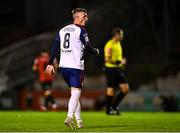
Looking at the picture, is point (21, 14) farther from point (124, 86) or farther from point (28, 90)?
point (124, 86)

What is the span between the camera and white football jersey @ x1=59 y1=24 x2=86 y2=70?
14.6 meters

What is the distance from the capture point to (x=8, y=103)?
3212 cm

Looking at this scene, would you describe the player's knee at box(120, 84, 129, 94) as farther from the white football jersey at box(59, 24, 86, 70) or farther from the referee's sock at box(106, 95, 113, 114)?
the white football jersey at box(59, 24, 86, 70)

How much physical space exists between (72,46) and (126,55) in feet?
67.7

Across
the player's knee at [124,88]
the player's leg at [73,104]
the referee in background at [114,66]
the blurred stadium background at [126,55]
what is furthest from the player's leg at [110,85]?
the player's leg at [73,104]

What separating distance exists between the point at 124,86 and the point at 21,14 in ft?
79.4

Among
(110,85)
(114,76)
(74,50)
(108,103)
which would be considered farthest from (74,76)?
(110,85)

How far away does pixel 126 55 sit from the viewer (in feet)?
115

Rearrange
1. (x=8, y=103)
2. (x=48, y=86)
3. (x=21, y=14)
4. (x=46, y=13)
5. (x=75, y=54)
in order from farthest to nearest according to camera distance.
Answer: (x=21, y=14) → (x=46, y=13) → (x=8, y=103) → (x=48, y=86) → (x=75, y=54)

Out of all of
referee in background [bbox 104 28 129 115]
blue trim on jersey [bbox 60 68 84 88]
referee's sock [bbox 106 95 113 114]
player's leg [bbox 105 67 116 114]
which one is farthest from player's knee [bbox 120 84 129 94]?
blue trim on jersey [bbox 60 68 84 88]

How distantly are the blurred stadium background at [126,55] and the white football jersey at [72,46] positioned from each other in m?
15.3

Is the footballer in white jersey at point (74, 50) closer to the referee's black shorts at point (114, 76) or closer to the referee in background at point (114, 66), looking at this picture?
the referee in background at point (114, 66)

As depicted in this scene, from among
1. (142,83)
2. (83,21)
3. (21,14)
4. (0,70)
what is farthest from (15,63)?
(83,21)

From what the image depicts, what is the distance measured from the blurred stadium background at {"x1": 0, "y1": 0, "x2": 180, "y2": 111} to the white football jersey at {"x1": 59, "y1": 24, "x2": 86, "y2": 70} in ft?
50.3
